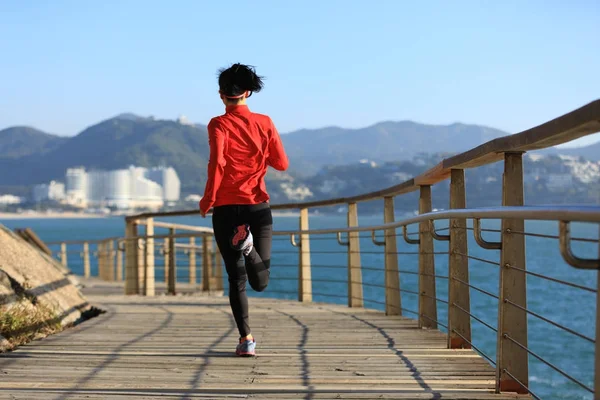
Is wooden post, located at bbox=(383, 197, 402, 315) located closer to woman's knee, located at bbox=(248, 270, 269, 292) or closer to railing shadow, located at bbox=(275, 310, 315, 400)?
railing shadow, located at bbox=(275, 310, 315, 400)

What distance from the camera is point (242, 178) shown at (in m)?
4.65

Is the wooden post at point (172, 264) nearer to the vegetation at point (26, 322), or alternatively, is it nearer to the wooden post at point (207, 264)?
the wooden post at point (207, 264)

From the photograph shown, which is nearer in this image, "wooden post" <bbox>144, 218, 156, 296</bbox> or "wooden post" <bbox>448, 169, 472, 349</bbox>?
"wooden post" <bbox>448, 169, 472, 349</bbox>

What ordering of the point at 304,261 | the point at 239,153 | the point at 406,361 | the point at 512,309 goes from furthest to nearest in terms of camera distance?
the point at 304,261 < the point at 239,153 < the point at 406,361 < the point at 512,309

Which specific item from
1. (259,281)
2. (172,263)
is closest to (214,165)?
(259,281)

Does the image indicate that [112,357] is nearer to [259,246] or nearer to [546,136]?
[259,246]

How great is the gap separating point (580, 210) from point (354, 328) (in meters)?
3.91

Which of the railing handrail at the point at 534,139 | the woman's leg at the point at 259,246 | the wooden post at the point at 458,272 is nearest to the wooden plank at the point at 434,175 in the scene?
the railing handrail at the point at 534,139

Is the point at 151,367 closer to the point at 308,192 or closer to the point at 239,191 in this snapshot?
the point at 239,191

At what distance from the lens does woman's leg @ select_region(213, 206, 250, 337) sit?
4664mm

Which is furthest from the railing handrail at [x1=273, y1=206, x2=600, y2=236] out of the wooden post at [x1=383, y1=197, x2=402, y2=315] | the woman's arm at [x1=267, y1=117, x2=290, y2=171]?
the wooden post at [x1=383, y1=197, x2=402, y2=315]

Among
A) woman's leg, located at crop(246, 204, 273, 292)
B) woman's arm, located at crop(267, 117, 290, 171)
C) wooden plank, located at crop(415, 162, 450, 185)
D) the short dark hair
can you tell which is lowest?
woman's leg, located at crop(246, 204, 273, 292)

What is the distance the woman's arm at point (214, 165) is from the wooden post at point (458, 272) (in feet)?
3.86

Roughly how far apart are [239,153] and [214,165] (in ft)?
0.60
